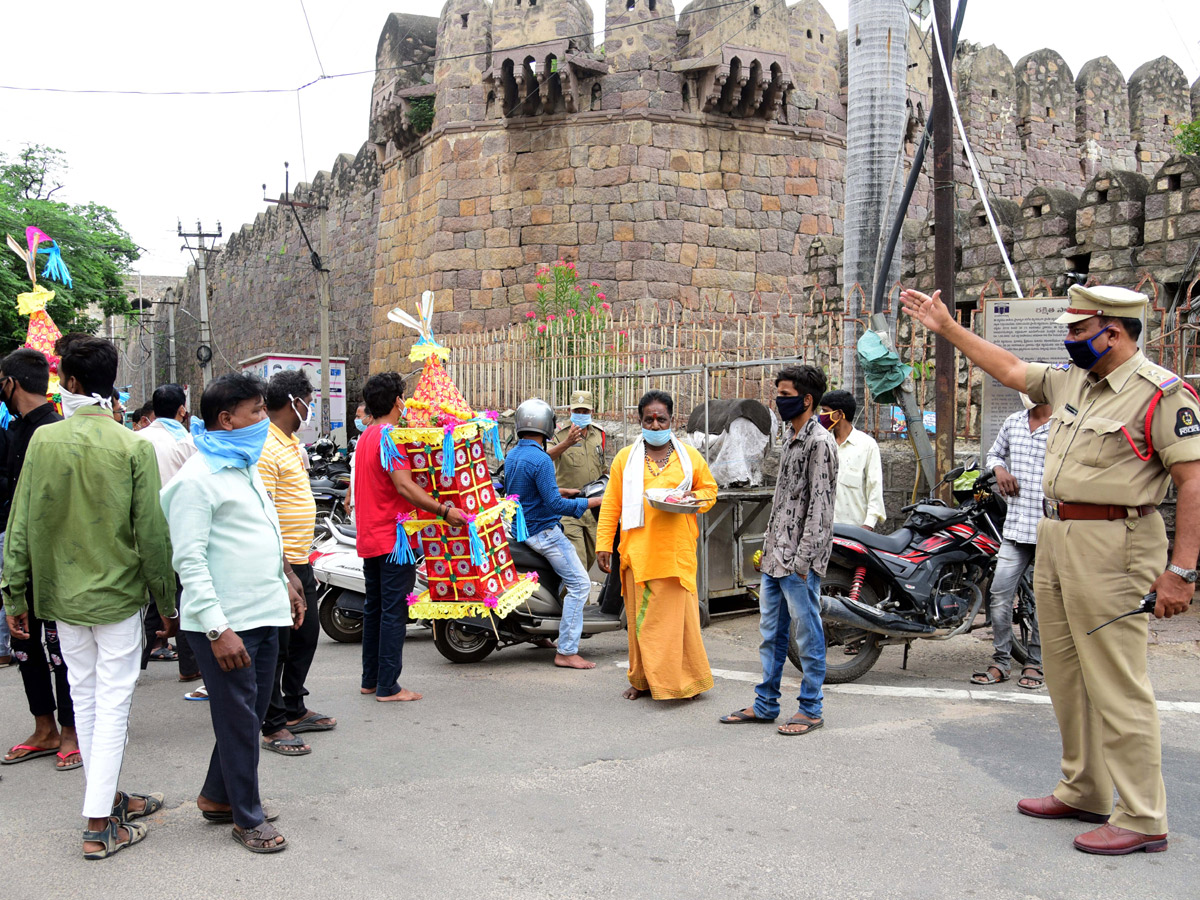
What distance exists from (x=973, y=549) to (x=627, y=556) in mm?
2044

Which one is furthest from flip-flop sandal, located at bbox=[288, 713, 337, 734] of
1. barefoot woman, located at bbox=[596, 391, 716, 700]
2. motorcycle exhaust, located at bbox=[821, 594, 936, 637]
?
motorcycle exhaust, located at bbox=[821, 594, 936, 637]

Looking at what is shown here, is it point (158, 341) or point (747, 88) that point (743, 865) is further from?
point (158, 341)

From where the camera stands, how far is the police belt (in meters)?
3.29

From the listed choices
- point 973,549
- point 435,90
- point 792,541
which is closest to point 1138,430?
point 792,541

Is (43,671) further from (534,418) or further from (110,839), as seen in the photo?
(534,418)

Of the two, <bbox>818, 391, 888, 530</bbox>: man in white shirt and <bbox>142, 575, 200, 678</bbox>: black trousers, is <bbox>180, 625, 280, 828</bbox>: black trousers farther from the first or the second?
<bbox>818, 391, 888, 530</bbox>: man in white shirt

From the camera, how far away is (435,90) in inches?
694

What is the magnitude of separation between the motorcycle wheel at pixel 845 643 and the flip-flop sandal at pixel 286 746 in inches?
103

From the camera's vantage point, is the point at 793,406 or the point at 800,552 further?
the point at 793,406

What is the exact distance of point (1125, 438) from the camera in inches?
129

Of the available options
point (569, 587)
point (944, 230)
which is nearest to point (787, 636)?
point (569, 587)

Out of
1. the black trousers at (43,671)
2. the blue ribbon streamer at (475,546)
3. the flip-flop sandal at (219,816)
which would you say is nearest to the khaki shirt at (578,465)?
the blue ribbon streamer at (475,546)

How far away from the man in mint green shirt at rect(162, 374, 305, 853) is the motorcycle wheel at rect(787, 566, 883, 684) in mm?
3039

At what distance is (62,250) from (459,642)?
24739 millimetres
